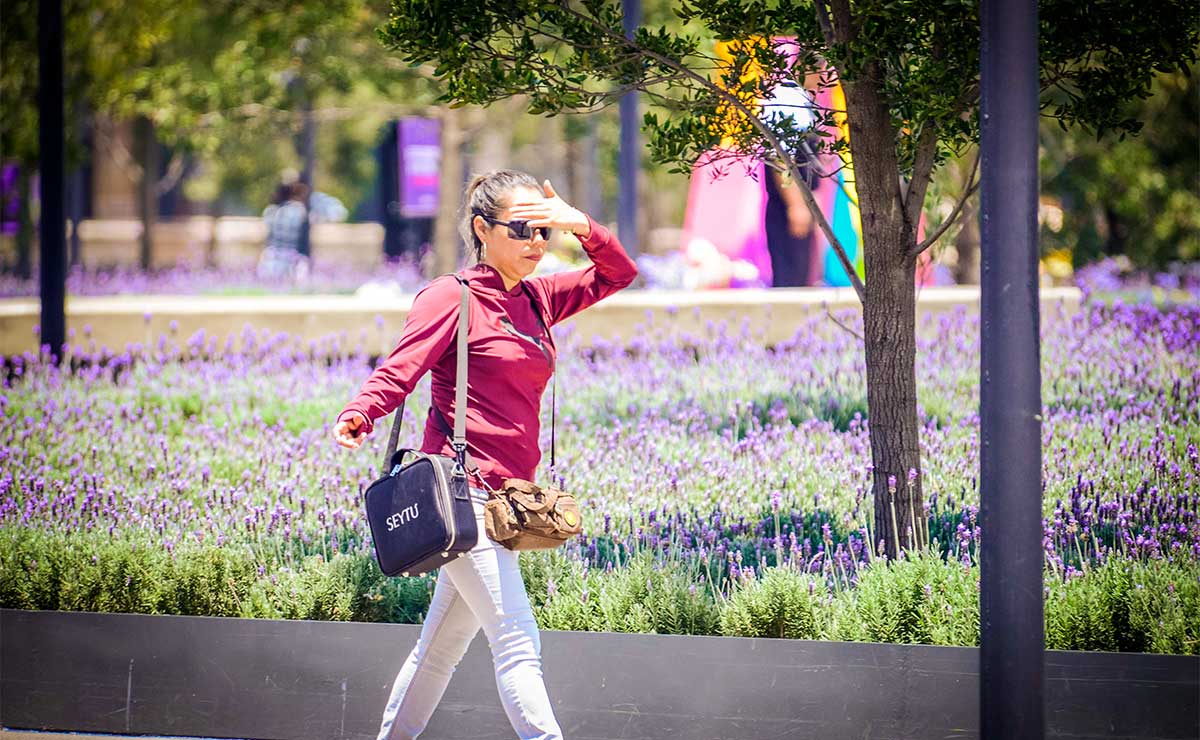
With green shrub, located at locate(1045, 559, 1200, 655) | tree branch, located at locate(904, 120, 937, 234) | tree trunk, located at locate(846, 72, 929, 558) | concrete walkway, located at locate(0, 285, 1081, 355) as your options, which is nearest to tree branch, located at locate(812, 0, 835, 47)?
tree trunk, located at locate(846, 72, 929, 558)

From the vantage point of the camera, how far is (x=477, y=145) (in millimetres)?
23797

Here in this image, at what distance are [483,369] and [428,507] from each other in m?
0.45

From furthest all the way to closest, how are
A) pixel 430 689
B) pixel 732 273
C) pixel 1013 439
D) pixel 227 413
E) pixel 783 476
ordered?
1. pixel 732 273
2. pixel 227 413
3. pixel 783 476
4. pixel 430 689
5. pixel 1013 439

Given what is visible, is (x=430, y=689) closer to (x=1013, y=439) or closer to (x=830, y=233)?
(x=1013, y=439)

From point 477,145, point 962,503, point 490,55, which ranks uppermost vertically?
point 477,145

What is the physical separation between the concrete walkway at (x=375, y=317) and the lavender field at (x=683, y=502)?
1.25m

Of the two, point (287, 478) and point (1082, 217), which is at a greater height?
point (1082, 217)

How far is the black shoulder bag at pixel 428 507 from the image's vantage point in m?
3.99

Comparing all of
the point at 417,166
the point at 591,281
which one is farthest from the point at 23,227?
the point at 591,281

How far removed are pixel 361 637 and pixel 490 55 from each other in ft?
7.12

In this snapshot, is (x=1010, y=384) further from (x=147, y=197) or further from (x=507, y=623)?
(x=147, y=197)

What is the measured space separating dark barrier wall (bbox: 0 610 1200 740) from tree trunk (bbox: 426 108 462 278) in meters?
11.8

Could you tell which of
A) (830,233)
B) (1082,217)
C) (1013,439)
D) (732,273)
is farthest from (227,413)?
(1082,217)

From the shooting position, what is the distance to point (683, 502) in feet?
19.8
